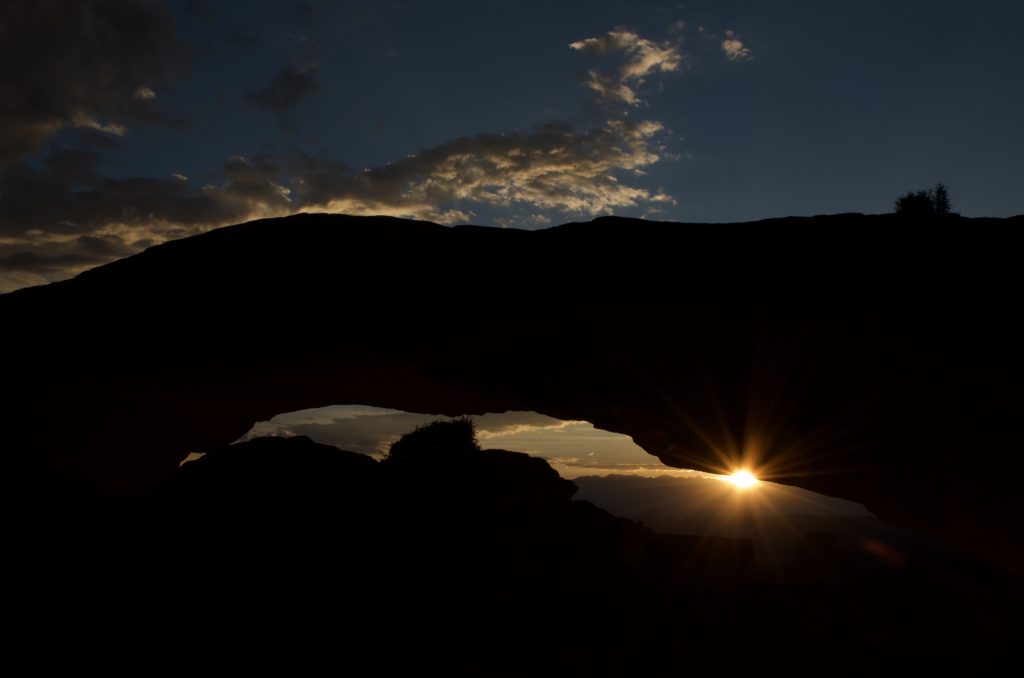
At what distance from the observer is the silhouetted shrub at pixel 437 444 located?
26172 millimetres

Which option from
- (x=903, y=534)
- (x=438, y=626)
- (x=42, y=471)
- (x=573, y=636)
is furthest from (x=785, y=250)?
(x=903, y=534)

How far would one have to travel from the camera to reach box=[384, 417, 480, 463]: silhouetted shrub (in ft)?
85.9

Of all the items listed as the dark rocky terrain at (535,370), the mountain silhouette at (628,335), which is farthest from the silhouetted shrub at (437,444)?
the mountain silhouette at (628,335)

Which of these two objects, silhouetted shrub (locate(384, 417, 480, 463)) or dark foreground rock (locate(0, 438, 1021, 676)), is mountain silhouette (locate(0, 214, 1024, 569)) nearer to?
dark foreground rock (locate(0, 438, 1021, 676))

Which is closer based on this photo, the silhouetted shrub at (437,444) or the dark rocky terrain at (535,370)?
the dark rocky terrain at (535,370)

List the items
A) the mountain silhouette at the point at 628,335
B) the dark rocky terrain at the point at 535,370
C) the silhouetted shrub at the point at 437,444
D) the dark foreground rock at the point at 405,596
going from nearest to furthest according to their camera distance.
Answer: the mountain silhouette at the point at 628,335 < the dark rocky terrain at the point at 535,370 < the dark foreground rock at the point at 405,596 < the silhouetted shrub at the point at 437,444

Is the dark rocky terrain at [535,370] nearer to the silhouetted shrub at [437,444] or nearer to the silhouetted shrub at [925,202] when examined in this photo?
the silhouetted shrub at [925,202]

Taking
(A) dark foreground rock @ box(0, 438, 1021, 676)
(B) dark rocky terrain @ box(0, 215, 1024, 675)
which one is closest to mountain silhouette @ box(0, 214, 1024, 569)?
(B) dark rocky terrain @ box(0, 215, 1024, 675)

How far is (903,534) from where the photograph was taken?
62.4 m

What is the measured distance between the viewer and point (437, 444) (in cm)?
2683

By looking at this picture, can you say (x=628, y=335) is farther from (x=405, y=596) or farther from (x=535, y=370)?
(x=405, y=596)

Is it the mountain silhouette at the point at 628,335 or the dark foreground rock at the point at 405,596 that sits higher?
the mountain silhouette at the point at 628,335

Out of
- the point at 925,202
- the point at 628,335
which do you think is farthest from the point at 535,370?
the point at 925,202

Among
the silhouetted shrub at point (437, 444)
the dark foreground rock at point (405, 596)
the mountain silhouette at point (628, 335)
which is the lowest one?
the dark foreground rock at point (405, 596)
